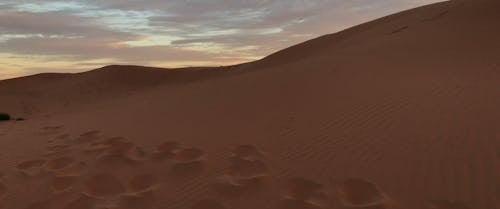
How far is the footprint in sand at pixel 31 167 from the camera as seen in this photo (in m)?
6.87

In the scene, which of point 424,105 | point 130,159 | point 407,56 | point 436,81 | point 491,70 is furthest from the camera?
point 407,56

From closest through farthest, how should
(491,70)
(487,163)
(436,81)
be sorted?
1. (487,163)
2. (436,81)
3. (491,70)

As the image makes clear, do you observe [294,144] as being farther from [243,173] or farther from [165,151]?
[165,151]

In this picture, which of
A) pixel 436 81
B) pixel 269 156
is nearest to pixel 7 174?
pixel 269 156

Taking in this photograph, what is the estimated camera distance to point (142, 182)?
6199 mm

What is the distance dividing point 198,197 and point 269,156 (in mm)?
1125

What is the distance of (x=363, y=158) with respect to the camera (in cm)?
619

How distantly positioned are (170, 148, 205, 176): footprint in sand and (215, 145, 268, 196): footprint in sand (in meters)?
0.36

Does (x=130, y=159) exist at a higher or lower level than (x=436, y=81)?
lower

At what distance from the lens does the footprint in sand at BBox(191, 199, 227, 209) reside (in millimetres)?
5500

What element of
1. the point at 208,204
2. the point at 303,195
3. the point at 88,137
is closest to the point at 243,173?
the point at 208,204

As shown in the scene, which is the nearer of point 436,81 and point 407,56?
point 436,81

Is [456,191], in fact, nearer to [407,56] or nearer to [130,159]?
[130,159]

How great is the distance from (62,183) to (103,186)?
0.51 metres
